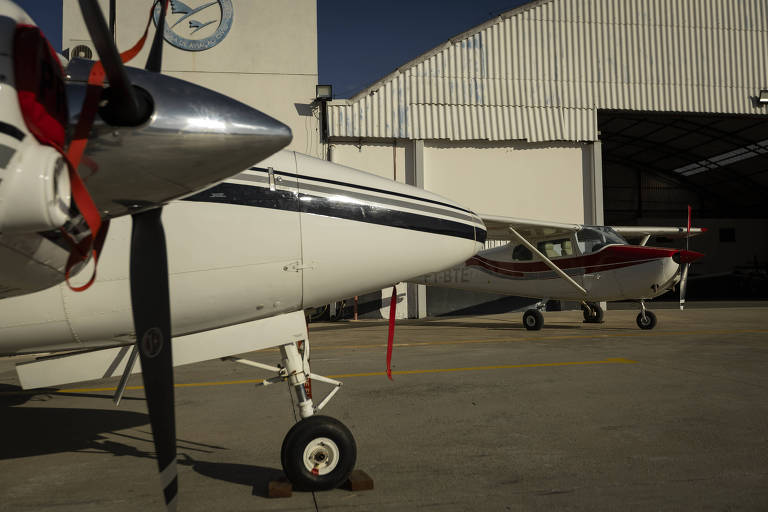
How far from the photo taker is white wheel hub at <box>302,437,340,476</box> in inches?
136

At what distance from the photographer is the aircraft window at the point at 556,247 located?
14.1 metres

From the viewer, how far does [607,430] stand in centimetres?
474

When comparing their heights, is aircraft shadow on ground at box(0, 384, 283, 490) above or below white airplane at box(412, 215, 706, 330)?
below

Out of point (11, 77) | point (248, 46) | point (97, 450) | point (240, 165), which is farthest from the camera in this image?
point (248, 46)

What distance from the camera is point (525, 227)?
1325cm

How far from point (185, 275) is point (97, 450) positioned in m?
2.42

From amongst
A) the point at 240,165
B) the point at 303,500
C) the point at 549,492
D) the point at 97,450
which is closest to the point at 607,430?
the point at 549,492

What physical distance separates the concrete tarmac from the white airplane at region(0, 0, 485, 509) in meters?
0.72

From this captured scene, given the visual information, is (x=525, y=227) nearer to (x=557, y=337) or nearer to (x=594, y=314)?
(x=557, y=337)

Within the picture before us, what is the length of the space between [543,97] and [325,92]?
799 centimetres

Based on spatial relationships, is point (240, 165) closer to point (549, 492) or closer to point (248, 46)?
point (549, 492)

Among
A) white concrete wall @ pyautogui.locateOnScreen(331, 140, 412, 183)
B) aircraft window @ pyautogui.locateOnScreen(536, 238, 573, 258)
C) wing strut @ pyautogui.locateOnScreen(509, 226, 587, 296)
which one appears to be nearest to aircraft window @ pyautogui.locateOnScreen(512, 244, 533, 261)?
aircraft window @ pyautogui.locateOnScreen(536, 238, 573, 258)

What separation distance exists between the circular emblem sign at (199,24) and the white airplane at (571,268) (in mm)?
10765

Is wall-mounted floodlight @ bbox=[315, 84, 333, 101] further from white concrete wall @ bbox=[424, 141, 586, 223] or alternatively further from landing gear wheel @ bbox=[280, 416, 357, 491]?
landing gear wheel @ bbox=[280, 416, 357, 491]
